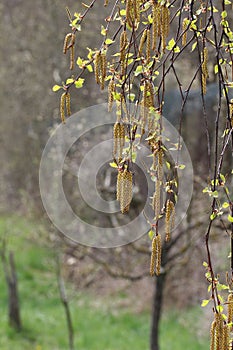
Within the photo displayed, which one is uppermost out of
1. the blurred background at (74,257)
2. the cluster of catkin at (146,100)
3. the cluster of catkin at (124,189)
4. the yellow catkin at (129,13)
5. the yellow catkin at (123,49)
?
the blurred background at (74,257)

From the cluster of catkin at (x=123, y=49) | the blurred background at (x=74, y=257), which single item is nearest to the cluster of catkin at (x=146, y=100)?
the cluster of catkin at (x=123, y=49)

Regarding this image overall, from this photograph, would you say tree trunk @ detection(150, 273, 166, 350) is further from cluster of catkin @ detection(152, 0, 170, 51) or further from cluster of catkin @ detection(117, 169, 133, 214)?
cluster of catkin @ detection(152, 0, 170, 51)

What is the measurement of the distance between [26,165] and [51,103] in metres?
3.52

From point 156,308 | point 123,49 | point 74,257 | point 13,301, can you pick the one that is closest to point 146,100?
point 123,49

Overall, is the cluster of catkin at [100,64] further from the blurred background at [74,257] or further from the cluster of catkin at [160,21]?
the blurred background at [74,257]

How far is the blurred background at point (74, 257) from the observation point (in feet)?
17.7

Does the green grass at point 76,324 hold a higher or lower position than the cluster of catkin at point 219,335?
higher

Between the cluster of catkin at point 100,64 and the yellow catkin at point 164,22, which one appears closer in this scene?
the yellow catkin at point 164,22

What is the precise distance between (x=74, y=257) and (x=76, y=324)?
2.48 ft

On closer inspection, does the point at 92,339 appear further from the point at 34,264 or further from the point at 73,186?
the point at 34,264

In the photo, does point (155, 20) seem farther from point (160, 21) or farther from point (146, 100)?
point (146, 100)

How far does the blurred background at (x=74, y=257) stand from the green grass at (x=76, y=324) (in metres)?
0.01

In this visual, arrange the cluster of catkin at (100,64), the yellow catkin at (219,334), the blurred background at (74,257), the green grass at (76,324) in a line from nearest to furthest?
the yellow catkin at (219,334), the cluster of catkin at (100,64), the blurred background at (74,257), the green grass at (76,324)

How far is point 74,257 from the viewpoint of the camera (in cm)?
667
